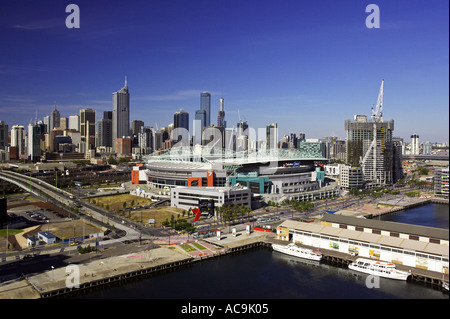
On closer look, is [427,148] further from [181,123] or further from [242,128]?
[181,123]

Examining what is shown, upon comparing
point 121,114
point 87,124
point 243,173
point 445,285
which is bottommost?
point 445,285

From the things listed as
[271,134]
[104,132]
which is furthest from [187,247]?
[104,132]

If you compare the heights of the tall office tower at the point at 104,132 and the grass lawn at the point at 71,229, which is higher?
the tall office tower at the point at 104,132

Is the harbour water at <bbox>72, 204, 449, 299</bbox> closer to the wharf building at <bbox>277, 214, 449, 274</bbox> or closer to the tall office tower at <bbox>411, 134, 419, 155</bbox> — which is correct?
the wharf building at <bbox>277, 214, 449, 274</bbox>

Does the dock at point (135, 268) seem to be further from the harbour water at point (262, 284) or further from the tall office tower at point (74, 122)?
the tall office tower at point (74, 122)

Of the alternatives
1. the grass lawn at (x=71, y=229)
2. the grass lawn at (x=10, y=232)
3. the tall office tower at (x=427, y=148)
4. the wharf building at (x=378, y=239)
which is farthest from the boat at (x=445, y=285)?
the tall office tower at (x=427, y=148)
